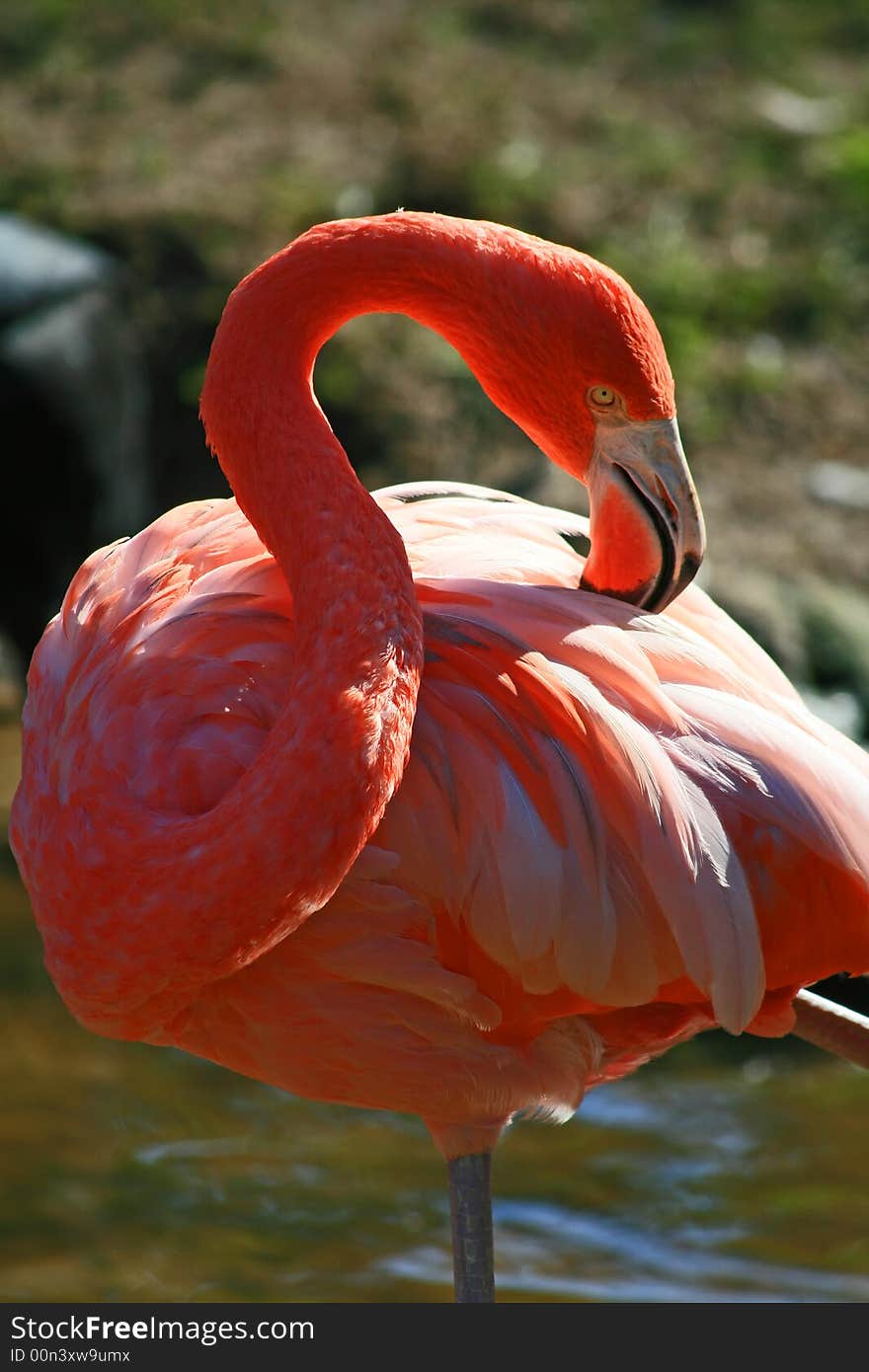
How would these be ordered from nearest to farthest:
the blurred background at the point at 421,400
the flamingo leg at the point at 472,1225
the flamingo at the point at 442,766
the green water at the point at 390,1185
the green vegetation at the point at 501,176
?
the flamingo at the point at 442,766
the flamingo leg at the point at 472,1225
the green water at the point at 390,1185
the blurred background at the point at 421,400
the green vegetation at the point at 501,176

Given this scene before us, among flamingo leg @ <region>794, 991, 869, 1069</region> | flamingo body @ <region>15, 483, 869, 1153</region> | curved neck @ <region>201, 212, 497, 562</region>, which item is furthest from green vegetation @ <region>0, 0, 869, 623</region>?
curved neck @ <region>201, 212, 497, 562</region>

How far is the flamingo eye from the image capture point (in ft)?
8.41

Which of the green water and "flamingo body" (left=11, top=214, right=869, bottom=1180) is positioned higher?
"flamingo body" (left=11, top=214, right=869, bottom=1180)

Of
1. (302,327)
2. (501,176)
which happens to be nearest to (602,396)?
(302,327)

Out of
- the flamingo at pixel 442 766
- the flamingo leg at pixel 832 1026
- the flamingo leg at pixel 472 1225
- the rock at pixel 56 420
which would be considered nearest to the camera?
the flamingo at pixel 442 766

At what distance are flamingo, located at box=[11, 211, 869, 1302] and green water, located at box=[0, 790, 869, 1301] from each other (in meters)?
0.97

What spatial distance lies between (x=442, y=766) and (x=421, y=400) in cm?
383

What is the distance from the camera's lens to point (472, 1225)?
2.90m

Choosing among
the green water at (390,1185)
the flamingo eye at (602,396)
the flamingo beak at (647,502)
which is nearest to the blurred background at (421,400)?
the green water at (390,1185)

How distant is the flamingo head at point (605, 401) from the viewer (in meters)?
2.52

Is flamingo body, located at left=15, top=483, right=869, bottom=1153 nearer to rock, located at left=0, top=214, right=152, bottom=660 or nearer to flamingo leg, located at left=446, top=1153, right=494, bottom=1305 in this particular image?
flamingo leg, located at left=446, top=1153, right=494, bottom=1305

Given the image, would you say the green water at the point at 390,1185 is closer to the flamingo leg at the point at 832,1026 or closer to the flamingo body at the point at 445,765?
the flamingo leg at the point at 832,1026

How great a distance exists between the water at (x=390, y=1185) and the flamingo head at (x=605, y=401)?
1.59m

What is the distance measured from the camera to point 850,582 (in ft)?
18.1
